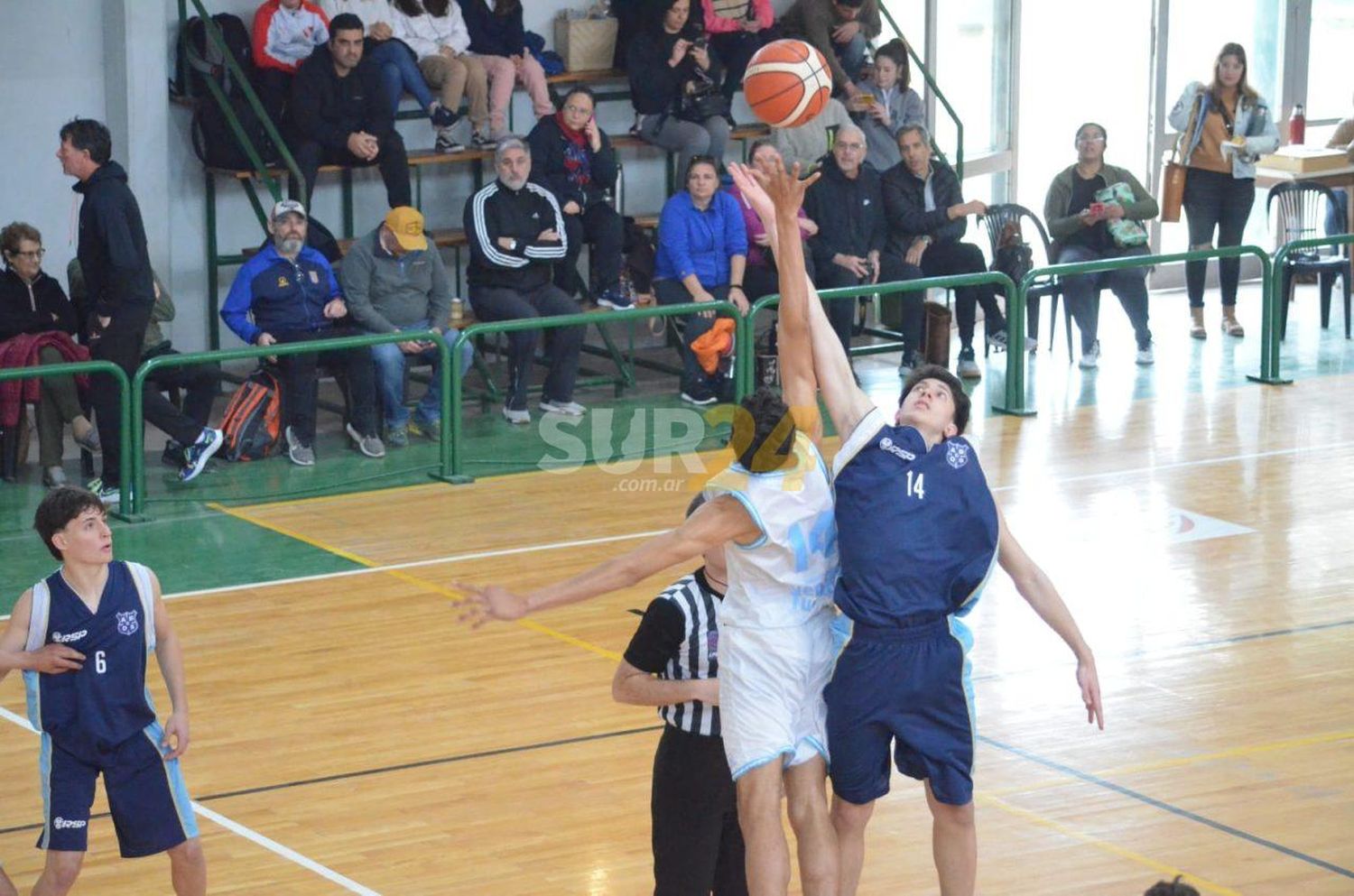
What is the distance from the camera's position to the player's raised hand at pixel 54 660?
21.9ft

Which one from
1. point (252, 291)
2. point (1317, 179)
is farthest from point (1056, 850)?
point (1317, 179)

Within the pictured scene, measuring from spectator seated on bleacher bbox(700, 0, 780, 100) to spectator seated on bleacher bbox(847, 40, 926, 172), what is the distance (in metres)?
0.98

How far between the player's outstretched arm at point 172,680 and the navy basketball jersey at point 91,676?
0.07 metres

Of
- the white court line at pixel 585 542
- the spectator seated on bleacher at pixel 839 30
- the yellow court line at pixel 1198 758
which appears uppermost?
the spectator seated on bleacher at pixel 839 30

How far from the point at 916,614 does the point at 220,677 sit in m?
4.89

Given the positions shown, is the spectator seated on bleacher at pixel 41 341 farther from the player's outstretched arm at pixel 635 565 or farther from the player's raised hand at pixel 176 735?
the player's outstretched arm at pixel 635 565

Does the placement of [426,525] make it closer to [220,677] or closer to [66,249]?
[220,677]

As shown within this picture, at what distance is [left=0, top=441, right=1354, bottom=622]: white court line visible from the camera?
38.4 feet

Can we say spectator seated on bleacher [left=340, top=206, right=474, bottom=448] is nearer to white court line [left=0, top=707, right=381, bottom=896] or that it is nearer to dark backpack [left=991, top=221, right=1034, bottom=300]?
dark backpack [left=991, top=221, right=1034, bottom=300]

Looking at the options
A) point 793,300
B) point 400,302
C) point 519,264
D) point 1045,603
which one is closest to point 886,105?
point 519,264

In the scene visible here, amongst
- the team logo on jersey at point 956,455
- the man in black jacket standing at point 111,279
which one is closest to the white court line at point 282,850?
the team logo on jersey at point 956,455

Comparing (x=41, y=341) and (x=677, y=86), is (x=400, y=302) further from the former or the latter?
(x=677, y=86)

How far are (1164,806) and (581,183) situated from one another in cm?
919

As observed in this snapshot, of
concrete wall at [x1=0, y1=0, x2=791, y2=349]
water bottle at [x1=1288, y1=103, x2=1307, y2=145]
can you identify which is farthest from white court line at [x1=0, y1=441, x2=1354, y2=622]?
water bottle at [x1=1288, y1=103, x2=1307, y2=145]
